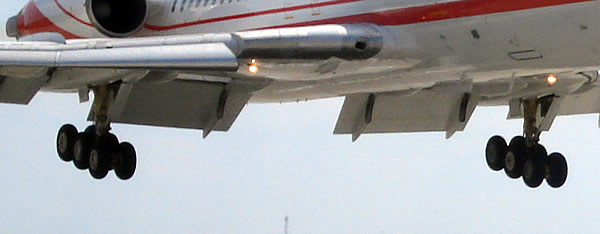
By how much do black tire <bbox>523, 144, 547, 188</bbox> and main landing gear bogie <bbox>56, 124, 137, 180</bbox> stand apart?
8.20m

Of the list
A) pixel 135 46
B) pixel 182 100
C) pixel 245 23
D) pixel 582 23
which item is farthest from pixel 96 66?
pixel 582 23

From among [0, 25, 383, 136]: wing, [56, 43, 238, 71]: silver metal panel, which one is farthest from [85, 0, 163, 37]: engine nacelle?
[56, 43, 238, 71]: silver metal panel

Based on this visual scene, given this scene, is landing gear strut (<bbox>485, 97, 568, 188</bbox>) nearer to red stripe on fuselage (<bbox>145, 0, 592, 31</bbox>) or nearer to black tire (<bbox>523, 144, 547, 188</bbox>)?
black tire (<bbox>523, 144, 547, 188</bbox>)

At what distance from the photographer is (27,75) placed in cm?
2933

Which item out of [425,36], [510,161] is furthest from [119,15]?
[510,161]

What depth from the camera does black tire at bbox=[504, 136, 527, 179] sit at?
3528 centimetres

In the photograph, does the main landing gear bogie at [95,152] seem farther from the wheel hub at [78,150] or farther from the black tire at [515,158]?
the black tire at [515,158]

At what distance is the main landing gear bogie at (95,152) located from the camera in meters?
33.9

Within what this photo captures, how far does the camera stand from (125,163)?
3441cm

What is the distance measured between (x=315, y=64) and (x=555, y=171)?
29.2 feet

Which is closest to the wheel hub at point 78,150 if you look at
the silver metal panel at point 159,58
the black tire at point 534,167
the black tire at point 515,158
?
the silver metal panel at point 159,58

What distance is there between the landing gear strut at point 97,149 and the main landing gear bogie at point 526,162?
7.63m

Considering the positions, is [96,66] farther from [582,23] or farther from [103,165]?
[582,23]

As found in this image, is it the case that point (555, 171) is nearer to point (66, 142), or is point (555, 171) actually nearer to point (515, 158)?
point (515, 158)
